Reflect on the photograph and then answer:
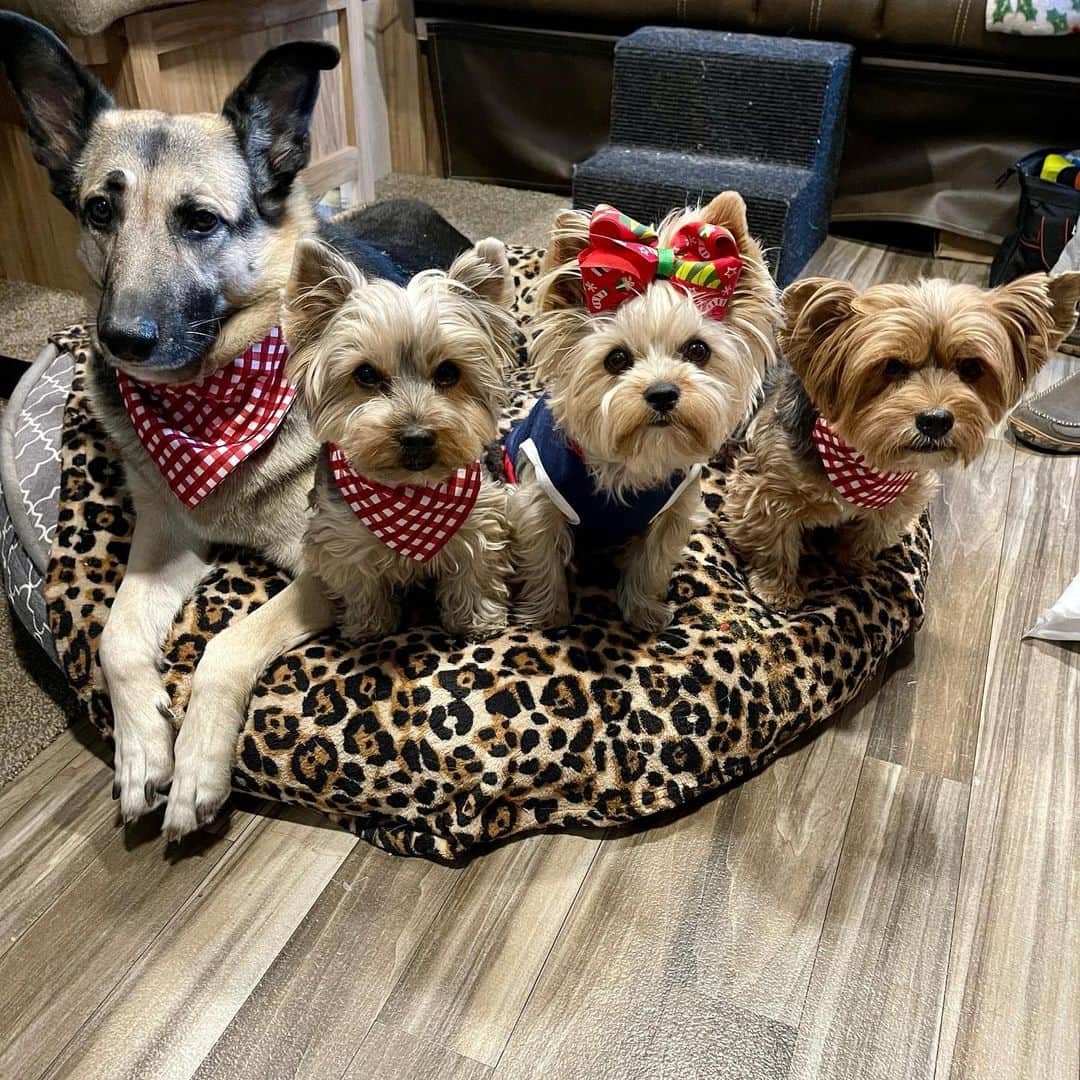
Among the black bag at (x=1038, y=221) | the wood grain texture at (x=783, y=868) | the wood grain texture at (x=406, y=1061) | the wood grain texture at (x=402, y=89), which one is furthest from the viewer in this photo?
the wood grain texture at (x=402, y=89)

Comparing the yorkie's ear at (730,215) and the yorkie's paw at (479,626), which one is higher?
the yorkie's ear at (730,215)

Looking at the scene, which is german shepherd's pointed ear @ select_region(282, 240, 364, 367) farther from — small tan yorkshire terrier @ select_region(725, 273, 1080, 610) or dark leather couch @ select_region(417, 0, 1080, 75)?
dark leather couch @ select_region(417, 0, 1080, 75)

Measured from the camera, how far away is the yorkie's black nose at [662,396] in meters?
1.42

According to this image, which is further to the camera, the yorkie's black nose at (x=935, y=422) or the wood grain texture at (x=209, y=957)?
A: the yorkie's black nose at (x=935, y=422)

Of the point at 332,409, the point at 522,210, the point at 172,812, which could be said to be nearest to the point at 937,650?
the point at 332,409

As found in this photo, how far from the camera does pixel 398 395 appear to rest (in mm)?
1468

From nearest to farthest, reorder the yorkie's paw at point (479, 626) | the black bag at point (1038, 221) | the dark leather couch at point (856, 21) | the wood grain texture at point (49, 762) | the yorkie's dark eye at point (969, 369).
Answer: the yorkie's dark eye at point (969, 369), the wood grain texture at point (49, 762), the yorkie's paw at point (479, 626), the black bag at point (1038, 221), the dark leather couch at point (856, 21)

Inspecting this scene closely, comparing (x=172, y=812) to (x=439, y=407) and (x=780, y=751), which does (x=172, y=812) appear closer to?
(x=439, y=407)

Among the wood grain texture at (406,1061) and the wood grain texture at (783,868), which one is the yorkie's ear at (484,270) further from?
the wood grain texture at (406,1061)

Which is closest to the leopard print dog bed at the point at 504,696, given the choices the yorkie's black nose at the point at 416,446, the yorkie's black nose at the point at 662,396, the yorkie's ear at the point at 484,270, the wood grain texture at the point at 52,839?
the wood grain texture at the point at 52,839

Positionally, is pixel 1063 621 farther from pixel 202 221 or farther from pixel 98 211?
pixel 98 211

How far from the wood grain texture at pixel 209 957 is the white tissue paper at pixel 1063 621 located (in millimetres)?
1571

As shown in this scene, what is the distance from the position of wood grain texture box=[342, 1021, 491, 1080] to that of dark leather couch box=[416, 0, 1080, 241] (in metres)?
3.55

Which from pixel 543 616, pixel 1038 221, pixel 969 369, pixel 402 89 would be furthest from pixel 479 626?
pixel 402 89
